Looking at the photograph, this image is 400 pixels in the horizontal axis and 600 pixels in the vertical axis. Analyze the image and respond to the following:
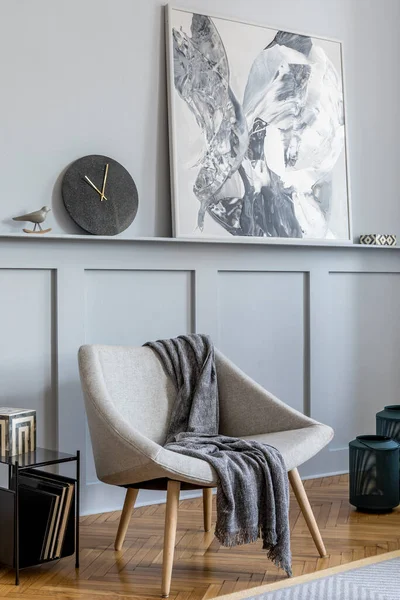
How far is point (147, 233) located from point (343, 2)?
1687mm

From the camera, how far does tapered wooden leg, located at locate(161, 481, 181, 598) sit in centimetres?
270

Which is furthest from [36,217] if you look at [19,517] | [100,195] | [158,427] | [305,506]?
[305,506]

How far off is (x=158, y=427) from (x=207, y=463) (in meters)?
0.56

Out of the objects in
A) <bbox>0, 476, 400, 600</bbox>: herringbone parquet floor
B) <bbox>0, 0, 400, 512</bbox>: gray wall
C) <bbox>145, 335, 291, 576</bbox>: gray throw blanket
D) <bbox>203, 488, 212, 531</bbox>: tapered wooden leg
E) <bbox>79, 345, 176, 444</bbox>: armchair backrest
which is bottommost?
<bbox>0, 476, 400, 600</bbox>: herringbone parquet floor

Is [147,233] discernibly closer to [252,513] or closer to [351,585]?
[252,513]

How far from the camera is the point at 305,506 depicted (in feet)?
9.85

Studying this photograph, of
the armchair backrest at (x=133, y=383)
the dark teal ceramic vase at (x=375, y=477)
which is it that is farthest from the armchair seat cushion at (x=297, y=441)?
the dark teal ceramic vase at (x=375, y=477)

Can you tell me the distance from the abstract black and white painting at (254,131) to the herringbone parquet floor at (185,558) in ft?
4.27

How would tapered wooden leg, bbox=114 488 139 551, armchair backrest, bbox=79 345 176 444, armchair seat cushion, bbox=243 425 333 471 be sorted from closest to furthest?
armchair seat cushion, bbox=243 425 333 471, armchair backrest, bbox=79 345 176 444, tapered wooden leg, bbox=114 488 139 551

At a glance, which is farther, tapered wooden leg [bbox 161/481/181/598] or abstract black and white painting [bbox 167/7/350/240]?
abstract black and white painting [bbox 167/7/350/240]

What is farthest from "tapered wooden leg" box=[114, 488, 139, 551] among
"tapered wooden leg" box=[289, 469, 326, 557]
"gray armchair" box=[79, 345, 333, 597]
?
"tapered wooden leg" box=[289, 469, 326, 557]

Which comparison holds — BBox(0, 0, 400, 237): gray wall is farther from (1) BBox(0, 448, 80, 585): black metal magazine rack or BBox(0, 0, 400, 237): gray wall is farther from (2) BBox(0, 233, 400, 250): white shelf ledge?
(1) BBox(0, 448, 80, 585): black metal magazine rack

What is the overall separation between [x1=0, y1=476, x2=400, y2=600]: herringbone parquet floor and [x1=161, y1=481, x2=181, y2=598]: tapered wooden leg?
0.16 ft

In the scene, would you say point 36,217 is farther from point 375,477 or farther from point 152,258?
point 375,477
